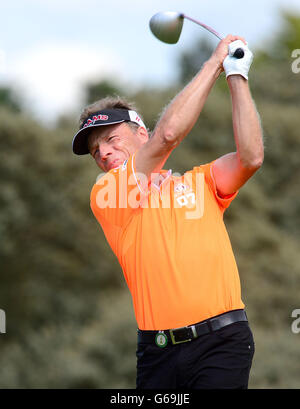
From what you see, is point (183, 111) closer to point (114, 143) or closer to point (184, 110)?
point (184, 110)

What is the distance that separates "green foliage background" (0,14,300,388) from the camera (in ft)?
46.1

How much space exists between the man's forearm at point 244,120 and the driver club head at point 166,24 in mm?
645

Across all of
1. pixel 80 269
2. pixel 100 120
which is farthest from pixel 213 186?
pixel 80 269

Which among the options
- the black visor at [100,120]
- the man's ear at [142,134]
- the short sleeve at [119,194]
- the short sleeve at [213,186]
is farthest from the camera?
the man's ear at [142,134]

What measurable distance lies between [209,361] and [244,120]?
1.27 m

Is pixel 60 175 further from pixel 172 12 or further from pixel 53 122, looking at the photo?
pixel 172 12

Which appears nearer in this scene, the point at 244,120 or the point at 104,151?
the point at 244,120

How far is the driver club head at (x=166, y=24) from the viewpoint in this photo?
4.04 metres

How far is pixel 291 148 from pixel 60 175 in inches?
370

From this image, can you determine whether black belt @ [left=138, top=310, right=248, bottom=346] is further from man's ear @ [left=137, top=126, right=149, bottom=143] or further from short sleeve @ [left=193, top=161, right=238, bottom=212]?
man's ear @ [left=137, top=126, right=149, bottom=143]

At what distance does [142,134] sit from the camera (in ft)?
14.5

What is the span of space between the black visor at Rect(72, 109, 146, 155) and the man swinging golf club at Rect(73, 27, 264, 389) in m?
0.39

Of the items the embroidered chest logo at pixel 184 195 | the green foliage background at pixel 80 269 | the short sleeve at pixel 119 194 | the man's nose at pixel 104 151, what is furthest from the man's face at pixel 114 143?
the green foliage background at pixel 80 269

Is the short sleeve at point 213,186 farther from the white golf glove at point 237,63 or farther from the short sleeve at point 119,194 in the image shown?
the white golf glove at point 237,63
